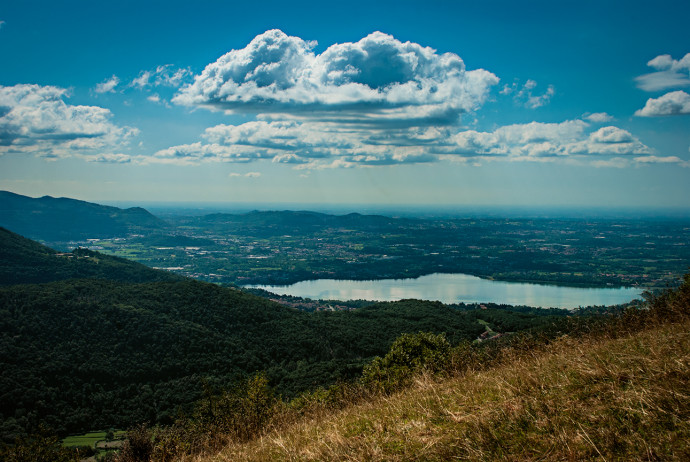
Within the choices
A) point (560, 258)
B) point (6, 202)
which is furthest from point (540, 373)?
point (6, 202)

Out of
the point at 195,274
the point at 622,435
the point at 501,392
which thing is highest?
the point at 622,435

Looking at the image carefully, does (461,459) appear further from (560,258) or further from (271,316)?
(560,258)

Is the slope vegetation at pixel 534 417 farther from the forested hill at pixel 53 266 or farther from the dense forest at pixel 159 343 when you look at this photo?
the forested hill at pixel 53 266

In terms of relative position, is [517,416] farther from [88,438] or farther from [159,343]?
[159,343]

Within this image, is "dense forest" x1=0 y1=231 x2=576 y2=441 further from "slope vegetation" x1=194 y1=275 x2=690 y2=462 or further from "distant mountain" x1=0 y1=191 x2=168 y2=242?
"distant mountain" x1=0 y1=191 x2=168 y2=242

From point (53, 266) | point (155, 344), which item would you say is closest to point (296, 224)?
point (53, 266)

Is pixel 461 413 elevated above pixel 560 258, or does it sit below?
above
